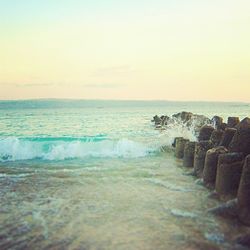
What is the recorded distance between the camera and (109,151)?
16.9 metres

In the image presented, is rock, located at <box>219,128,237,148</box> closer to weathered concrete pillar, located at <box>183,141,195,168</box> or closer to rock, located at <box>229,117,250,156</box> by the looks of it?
rock, located at <box>229,117,250,156</box>

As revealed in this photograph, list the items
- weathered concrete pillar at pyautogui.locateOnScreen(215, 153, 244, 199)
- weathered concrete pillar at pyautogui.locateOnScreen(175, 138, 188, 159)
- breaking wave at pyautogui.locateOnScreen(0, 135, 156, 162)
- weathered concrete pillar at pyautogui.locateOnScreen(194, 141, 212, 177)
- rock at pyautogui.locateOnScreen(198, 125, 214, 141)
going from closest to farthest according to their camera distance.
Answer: weathered concrete pillar at pyautogui.locateOnScreen(215, 153, 244, 199) < weathered concrete pillar at pyautogui.locateOnScreen(194, 141, 212, 177) < rock at pyautogui.locateOnScreen(198, 125, 214, 141) < weathered concrete pillar at pyautogui.locateOnScreen(175, 138, 188, 159) < breaking wave at pyautogui.locateOnScreen(0, 135, 156, 162)

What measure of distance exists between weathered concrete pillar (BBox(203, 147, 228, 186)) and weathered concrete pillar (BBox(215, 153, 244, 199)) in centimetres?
91

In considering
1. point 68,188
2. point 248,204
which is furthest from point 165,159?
point 248,204

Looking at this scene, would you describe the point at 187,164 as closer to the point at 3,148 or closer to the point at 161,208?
the point at 161,208

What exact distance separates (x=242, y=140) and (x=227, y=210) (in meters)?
1.90

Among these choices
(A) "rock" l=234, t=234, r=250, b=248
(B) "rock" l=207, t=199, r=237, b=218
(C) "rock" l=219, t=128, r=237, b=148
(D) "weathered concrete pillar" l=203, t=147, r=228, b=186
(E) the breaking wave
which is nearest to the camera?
(A) "rock" l=234, t=234, r=250, b=248

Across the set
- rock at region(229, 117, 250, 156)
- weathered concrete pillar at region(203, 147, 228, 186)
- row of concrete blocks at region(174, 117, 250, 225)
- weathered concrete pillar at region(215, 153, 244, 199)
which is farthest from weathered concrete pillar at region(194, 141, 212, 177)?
weathered concrete pillar at region(215, 153, 244, 199)

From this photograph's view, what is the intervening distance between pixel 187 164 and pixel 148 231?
244 inches

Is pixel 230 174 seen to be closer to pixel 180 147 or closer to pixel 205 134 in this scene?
pixel 205 134

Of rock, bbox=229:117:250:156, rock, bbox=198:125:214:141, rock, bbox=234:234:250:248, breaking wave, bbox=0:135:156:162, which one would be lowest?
breaking wave, bbox=0:135:156:162

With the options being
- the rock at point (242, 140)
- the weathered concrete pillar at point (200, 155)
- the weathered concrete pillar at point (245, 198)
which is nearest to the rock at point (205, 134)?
the weathered concrete pillar at point (200, 155)

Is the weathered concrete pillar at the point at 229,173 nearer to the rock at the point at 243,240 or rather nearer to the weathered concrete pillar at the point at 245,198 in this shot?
the weathered concrete pillar at the point at 245,198

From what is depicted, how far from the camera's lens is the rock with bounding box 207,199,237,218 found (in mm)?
6848
